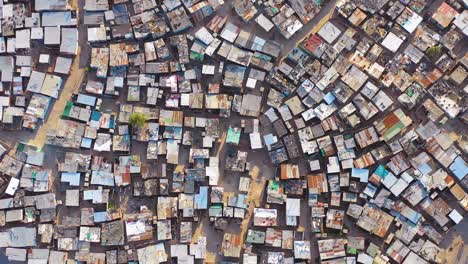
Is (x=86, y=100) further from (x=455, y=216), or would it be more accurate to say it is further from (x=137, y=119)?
(x=455, y=216)

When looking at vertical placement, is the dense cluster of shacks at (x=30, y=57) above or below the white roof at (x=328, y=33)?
below

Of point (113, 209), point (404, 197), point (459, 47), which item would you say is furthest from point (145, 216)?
point (459, 47)

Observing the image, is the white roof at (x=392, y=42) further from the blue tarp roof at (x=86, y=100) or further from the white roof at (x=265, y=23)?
the blue tarp roof at (x=86, y=100)

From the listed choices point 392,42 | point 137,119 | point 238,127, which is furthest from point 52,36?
point 392,42

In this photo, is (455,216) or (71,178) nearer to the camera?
(71,178)

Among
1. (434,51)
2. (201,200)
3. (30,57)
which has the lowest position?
(201,200)

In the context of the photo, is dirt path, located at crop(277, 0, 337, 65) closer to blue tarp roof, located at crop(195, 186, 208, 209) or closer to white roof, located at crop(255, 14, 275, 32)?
white roof, located at crop(255, 14, 275, 32)

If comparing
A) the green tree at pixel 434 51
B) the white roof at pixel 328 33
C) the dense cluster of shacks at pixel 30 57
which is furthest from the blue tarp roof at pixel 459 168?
the dense cluster of shacks at pixel 30 57
